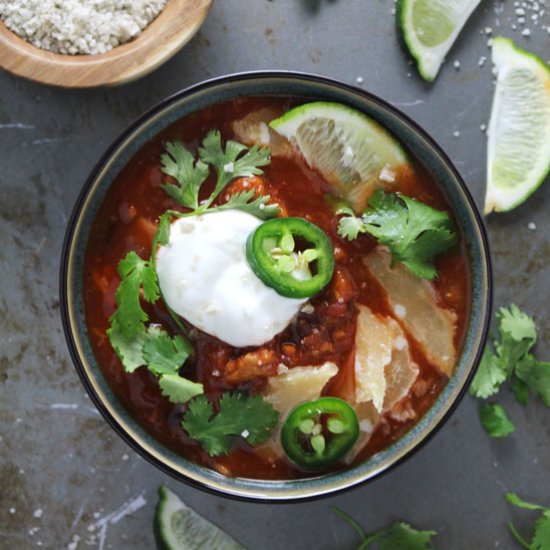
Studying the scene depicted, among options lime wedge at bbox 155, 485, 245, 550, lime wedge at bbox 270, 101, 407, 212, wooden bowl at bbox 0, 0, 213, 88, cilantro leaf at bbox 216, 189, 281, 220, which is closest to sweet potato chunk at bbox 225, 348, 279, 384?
cilantro leaf at bbox 216, 189, 281, 220

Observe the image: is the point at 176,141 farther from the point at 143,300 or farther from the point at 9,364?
the point at 9,364

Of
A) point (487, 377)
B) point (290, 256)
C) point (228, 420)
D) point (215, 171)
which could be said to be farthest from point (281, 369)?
point (487, 377)

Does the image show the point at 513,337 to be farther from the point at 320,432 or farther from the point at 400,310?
the point at 320,432

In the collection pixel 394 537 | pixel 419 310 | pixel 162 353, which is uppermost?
pixel 419 310

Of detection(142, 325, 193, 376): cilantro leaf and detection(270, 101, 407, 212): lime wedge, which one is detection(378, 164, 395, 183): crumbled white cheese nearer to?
detection(270, 101, 407, 212): lime wedge

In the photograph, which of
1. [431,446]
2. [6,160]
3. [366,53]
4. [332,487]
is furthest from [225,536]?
[366,53]

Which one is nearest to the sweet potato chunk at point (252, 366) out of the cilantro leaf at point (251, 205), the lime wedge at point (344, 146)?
the cilantro leaf at point (251, 205)
